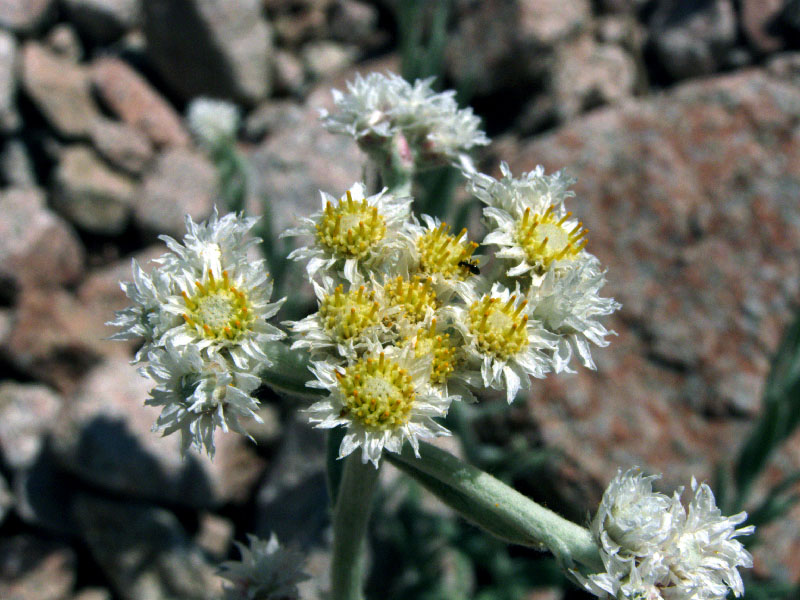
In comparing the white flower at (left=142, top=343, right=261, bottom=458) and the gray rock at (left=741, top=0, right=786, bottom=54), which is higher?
the white flower at (left=142, top=343, right=261, bottom=458)

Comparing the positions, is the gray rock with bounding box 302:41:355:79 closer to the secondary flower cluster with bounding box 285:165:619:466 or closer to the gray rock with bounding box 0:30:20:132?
the gray rock with bounding box 0:30:20:132

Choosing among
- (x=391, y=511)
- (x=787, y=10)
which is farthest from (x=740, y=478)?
(x=787, y=10)

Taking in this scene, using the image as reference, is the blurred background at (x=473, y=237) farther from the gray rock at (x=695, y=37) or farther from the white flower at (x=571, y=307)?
the white flower at (x=571, y=307)

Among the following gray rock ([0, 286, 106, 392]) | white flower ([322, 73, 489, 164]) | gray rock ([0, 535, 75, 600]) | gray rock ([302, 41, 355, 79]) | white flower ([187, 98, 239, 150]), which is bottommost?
gray rock ([0, 535, 75, 600])

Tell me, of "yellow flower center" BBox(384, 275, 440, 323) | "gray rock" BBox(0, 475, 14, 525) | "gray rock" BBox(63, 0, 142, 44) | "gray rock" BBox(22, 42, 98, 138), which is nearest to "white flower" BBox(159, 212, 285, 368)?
"yellow flower center" BBox(384, 275, 440, 323)

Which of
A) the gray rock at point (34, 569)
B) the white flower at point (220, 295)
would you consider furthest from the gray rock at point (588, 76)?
the gray rock at point (34, 569)

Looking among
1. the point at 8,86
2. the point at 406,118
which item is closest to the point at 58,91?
the point at 8,86

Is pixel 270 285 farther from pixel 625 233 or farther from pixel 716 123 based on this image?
pixel 716 123
